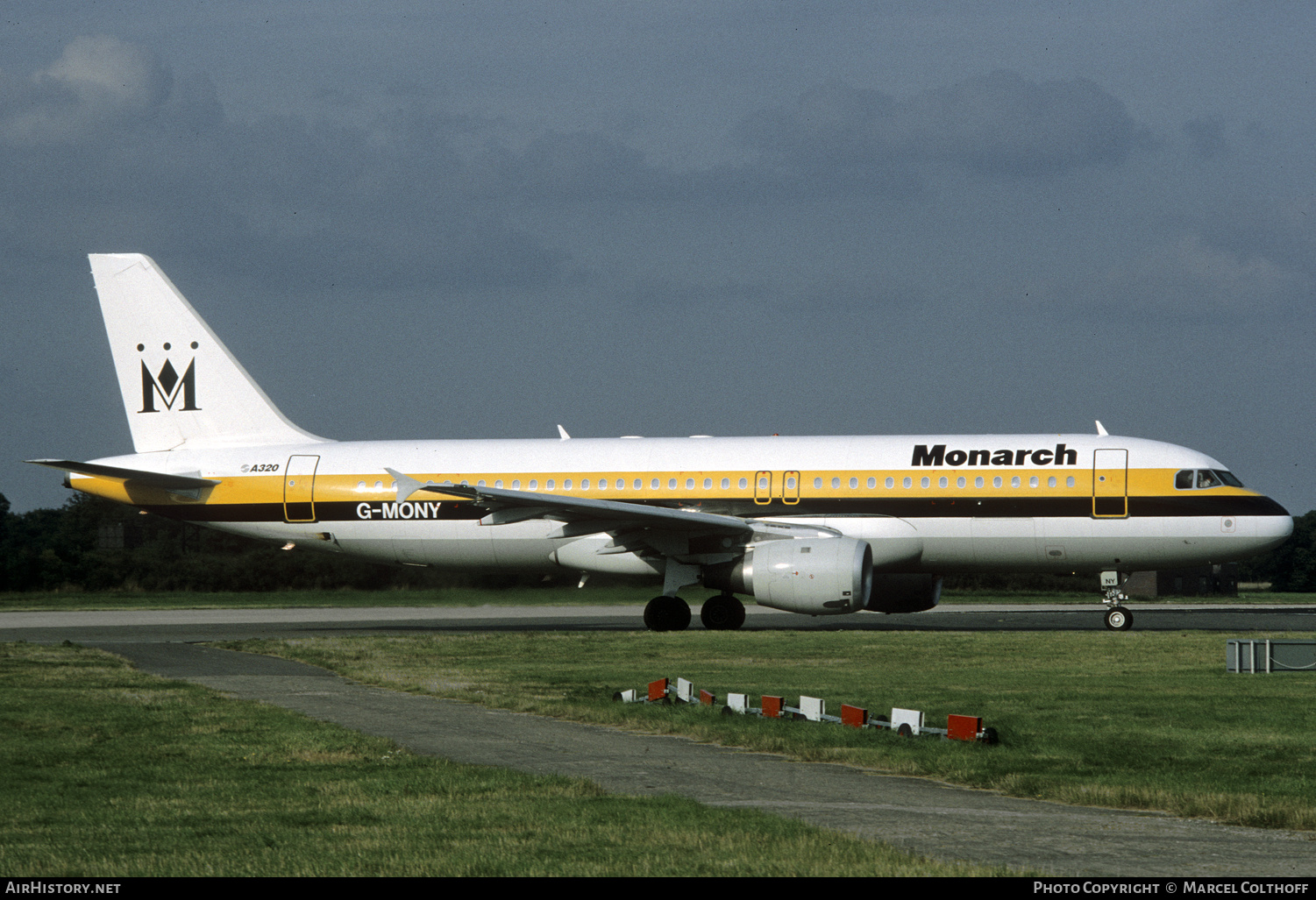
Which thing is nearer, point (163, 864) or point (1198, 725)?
point (163, 864)

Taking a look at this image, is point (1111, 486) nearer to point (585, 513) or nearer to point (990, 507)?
point (990, 507)

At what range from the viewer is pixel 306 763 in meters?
11.3

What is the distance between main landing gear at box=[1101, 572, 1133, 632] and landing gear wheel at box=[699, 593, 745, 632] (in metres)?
7.38

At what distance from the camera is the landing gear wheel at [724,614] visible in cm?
2855

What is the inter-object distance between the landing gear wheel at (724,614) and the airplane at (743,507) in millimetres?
54

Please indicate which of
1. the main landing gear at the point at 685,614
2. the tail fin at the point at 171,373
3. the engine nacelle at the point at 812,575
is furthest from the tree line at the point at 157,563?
the engine nacelle at the point at 812,575

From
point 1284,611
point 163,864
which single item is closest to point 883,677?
point 163,864

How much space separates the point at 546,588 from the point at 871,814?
27996 millimetres

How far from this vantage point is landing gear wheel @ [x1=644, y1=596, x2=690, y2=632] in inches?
1102

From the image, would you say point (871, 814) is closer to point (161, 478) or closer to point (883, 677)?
point (883, 677)

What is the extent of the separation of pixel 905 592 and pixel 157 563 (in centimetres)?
3042

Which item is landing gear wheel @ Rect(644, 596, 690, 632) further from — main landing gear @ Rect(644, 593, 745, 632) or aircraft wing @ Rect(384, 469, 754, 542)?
aircraft wing @ Rect(384, 469, 754, 542)

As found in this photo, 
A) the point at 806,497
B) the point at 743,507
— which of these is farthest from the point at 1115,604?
the point at 743,507

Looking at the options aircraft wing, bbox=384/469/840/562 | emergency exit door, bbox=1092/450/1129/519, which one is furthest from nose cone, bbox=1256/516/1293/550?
aircraft wing, bbox=384/469/840/562
